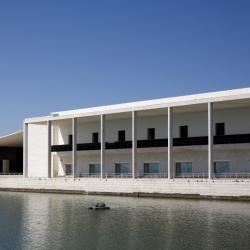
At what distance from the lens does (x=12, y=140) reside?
221 ft

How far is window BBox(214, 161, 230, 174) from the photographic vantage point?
4725cm

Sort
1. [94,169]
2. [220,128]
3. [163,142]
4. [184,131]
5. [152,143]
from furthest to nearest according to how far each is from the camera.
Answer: [94,169] → [184,131] → [152,143] → [163,142] → [220,128]

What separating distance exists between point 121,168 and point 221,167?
12.3 m

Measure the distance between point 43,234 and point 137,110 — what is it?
24.5 meters

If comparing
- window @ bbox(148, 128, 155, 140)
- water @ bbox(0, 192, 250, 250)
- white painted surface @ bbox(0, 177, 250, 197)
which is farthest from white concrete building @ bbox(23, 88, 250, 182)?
water @ bbox(0, 192, 250, 250)

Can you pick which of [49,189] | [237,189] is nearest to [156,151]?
[49,189]

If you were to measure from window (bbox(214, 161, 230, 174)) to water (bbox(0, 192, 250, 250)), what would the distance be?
30.0 feet

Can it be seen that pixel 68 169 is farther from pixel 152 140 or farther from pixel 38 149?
pixel 152 140

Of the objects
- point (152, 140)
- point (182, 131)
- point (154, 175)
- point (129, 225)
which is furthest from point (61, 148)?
point (129, 225)

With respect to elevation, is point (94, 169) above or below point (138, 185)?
above

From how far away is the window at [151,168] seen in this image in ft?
174

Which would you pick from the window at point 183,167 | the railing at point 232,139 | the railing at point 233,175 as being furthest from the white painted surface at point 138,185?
the window at point 183,167

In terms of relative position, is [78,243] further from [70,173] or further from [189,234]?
[70,173]

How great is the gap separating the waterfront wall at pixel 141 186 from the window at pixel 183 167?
22.1ft
